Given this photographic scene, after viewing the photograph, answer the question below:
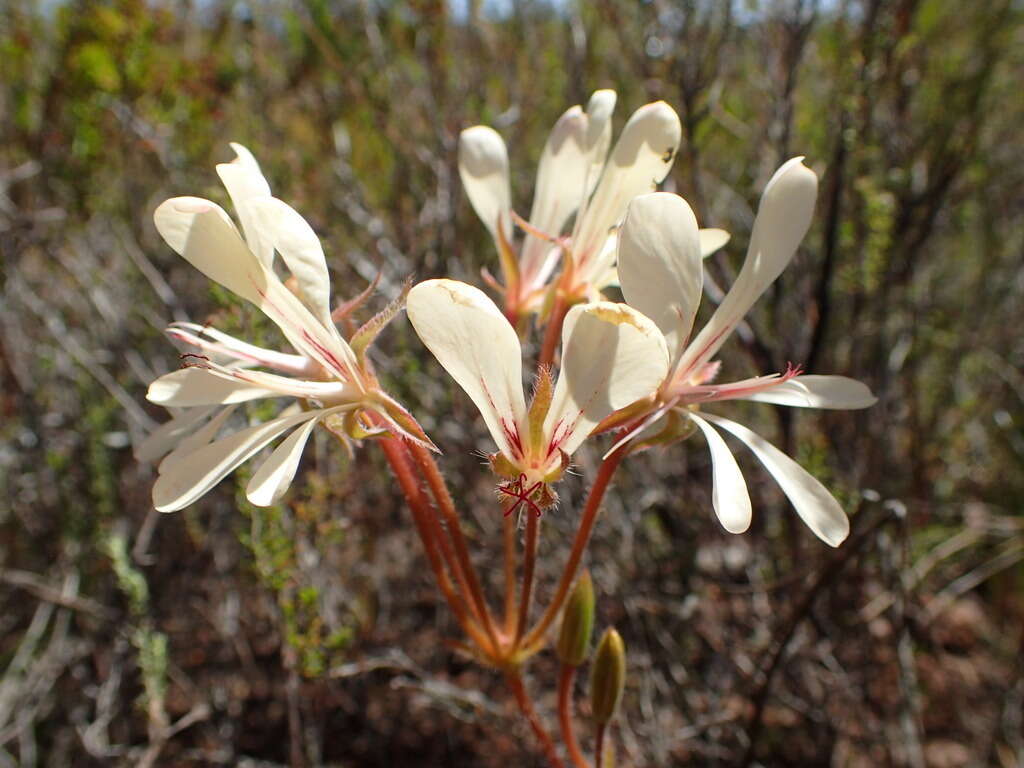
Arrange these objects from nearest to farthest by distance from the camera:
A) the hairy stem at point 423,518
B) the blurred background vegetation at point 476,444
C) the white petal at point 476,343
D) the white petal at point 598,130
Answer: the white petal at point 476,343 → the hairy stem at point 423,518 → the white petal at point 598,130 → the blurred background vegetation at point 476,444

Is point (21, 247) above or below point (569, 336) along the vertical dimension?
below

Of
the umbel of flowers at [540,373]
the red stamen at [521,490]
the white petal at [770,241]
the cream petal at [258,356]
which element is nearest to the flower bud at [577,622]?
the umbel of flowers at [540,373]

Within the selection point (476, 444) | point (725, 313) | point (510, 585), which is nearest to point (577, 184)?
point (725, 313)

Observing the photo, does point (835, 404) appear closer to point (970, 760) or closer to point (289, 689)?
point (289, 689)

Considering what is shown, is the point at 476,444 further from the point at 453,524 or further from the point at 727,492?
the point at 727,492

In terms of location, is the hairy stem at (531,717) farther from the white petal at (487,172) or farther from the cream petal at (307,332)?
the white petal at (487,172)

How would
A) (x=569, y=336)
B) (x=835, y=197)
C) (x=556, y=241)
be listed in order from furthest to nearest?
1. (x=835, y=197)
2. (x=556, y=241)
3. (x=569, y=336)

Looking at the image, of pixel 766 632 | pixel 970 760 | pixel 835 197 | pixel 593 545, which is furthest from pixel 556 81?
pixel 970 760
